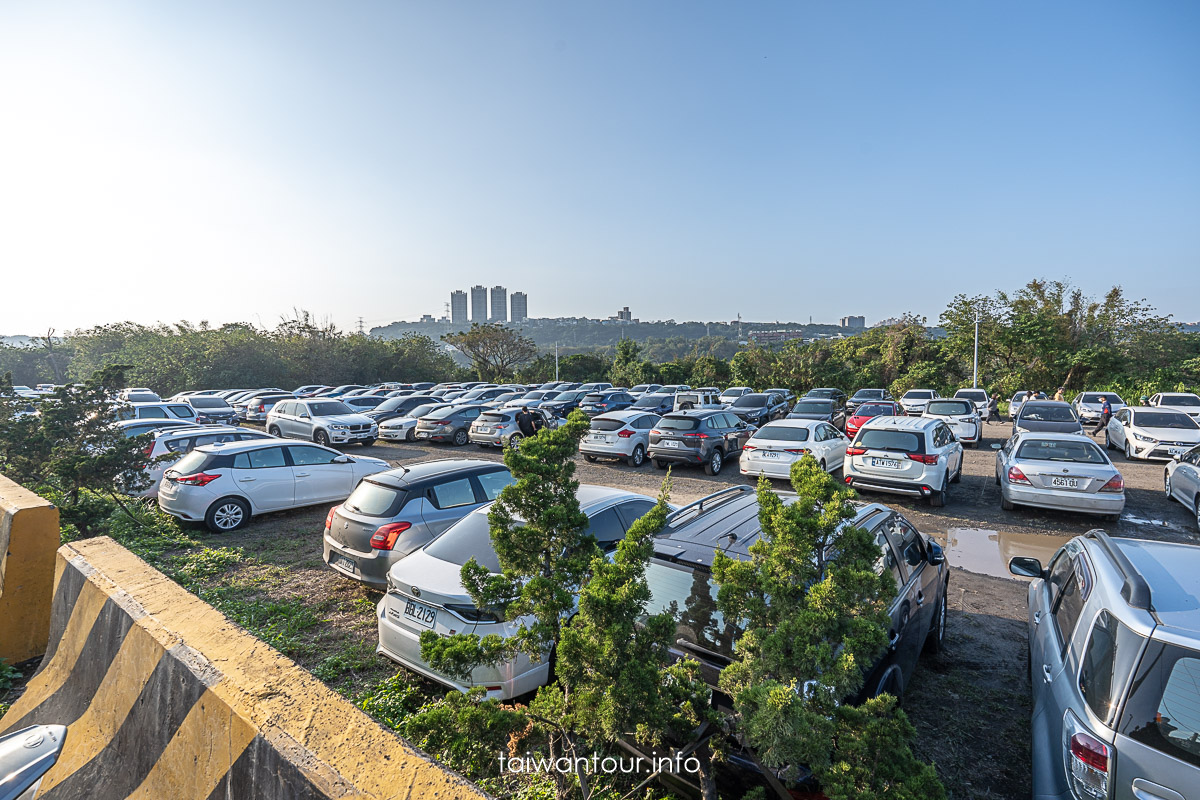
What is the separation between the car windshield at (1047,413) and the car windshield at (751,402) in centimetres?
817

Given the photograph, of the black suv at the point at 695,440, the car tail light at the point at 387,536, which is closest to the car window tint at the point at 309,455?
the car tail light at the point at 387,536

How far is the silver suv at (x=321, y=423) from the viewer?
17.9 metres

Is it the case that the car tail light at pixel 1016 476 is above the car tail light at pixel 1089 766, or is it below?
below

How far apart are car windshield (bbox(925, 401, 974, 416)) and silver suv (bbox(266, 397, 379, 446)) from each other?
59.2 ft

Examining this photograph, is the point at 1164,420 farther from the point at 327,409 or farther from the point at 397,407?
the point at 397,407

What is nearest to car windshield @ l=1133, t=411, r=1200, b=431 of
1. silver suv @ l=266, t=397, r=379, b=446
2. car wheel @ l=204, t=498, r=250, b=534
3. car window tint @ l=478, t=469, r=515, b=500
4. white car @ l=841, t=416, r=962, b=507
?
white car @ l=841, t=416, r=962, b=507

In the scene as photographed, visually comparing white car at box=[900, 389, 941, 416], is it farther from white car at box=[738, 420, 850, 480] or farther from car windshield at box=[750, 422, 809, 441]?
car windshield at box=[750, 422, 809, 441]

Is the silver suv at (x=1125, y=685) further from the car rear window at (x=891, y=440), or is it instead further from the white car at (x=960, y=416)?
the white car at (x=960, y=416)

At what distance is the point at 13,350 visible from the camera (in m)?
46.2

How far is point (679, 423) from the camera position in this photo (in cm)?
1419

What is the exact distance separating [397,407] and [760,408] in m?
14.7

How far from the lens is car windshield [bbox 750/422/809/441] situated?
1195cm

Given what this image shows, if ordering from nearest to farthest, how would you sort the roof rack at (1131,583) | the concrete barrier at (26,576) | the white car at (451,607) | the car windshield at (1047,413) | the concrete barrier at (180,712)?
the concrete barrier at (180,712) < the roof rack at (1131,583) < the white car at (451,607) < the concrete barrier at (26,576) < the car windshield at (1047,413)

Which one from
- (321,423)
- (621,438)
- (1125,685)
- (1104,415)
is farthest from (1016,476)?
(321,423)
